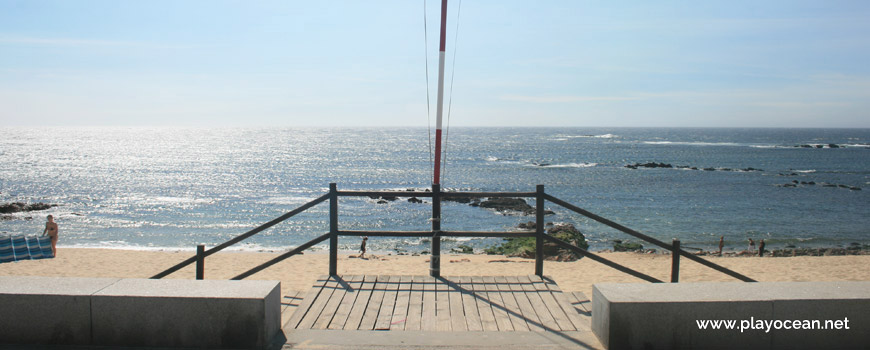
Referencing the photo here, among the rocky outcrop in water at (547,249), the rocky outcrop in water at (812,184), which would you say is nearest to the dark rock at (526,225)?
the rocky outcrop in water at (547,249)

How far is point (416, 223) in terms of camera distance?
3722cm

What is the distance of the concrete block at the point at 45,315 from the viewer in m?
4.32

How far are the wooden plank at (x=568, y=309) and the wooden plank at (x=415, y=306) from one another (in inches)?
56.0

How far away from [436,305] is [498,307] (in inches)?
24.6

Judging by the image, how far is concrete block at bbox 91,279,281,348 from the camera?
4359 mm

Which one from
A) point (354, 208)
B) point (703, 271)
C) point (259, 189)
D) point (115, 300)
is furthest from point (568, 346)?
point (259, 189)

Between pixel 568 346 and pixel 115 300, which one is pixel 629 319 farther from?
pixel 115 300

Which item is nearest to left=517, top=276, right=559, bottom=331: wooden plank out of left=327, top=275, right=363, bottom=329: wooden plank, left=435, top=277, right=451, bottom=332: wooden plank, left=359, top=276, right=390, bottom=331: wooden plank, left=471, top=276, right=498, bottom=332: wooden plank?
left=471, top=276, right=498, bottom=332: wooden plank

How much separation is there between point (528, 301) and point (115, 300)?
150 inches

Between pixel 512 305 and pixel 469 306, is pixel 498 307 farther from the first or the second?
pixel 469 306

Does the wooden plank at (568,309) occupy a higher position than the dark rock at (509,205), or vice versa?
the wooden plank at (568,309)

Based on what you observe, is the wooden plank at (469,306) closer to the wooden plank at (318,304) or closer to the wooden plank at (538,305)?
the wooden plank at (538,305)

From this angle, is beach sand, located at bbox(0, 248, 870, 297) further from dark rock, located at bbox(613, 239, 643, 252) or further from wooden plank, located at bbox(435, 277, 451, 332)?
wooden plank, located at bbox(435, 277, 451, 332)

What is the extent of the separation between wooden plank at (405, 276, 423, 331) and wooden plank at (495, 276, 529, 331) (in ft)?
2.85
